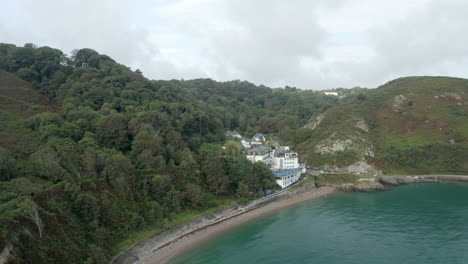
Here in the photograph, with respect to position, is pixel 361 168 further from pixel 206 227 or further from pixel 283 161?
pixel 206 227

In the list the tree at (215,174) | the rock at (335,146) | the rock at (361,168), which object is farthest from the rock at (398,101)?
the tree at (215,174)

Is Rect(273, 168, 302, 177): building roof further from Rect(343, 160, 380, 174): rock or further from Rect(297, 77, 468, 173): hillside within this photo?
Rect(343, 160, 380, 174): rock

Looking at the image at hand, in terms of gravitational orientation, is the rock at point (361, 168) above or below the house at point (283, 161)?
below

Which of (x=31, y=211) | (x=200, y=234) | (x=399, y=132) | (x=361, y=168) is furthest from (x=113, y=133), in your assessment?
(x=399, y=132)

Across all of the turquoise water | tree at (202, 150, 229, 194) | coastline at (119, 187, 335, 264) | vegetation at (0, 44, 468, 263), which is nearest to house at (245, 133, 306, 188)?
coastline at (119, 187, 335, 264)

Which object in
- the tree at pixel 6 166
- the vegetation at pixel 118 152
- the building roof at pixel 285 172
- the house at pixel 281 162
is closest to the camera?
the vegetation at pixel 118 152

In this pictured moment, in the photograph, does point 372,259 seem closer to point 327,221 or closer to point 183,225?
point 327,221

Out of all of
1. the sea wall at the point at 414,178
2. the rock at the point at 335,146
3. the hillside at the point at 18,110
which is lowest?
the sea wall at the point at 414,178

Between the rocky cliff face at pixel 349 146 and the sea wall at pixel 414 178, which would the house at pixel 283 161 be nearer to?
the rocky cliff face at pixel 349 146
